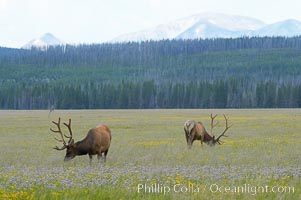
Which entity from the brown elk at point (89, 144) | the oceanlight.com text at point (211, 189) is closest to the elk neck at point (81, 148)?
the brown elk at point (89, 144)

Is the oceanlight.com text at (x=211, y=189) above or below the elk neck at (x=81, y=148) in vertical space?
below

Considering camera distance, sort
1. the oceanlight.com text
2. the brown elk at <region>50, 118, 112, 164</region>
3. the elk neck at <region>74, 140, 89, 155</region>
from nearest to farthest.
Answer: the oceanlight.com text, the brown elk at <region>50, 118, 112, 164</region>, the elk neck at <region>74, 140, 89, 155</region>

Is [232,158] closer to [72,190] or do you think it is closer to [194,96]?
[72,190]

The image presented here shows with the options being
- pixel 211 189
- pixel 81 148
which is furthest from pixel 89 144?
pixel 211 189

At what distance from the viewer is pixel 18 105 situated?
128 meters

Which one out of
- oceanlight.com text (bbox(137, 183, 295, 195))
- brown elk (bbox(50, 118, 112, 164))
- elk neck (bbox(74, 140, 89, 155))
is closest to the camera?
oceanlight.com text (bbox(137, 183, 295, 195))

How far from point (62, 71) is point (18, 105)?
64546 mm

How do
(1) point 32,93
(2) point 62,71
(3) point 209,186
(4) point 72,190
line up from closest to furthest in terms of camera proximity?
(4) point 72,190
(3) point 209,186
(1) point 32,93
(2) point 62,71

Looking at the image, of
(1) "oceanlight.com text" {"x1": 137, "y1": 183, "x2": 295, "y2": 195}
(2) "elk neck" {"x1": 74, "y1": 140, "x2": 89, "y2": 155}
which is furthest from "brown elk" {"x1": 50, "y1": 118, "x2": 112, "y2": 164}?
(1) "oceanlight.com text" {"x1": 137, "y1": 183, "x2": 295, "y2": 195}

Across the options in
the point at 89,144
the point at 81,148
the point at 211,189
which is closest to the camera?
the point at 211,189

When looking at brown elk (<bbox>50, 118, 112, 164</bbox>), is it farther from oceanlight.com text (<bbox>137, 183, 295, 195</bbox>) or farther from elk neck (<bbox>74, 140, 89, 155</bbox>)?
oceanlight.com text (<bbox>137, 183, 295, 195</bbox>)

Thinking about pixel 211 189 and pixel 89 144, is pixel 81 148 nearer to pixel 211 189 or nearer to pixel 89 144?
pixel 89 144

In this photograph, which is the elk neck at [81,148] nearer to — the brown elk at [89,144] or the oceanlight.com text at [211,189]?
the brown elk at [89,144]

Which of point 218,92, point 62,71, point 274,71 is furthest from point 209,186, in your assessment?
point 62,71
